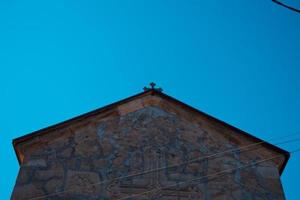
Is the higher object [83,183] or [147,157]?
[147,157]

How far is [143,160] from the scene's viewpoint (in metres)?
6.36

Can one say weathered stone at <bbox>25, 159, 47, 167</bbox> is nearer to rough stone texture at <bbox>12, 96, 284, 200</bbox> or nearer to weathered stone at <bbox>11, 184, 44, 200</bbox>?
rough stone texture at <bbox>12, 96, 284, 200</bbox>

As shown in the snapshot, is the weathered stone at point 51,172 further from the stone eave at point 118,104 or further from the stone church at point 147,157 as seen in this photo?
the stone eave at point 118,104

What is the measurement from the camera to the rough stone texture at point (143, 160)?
19.5ft

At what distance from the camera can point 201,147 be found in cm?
669

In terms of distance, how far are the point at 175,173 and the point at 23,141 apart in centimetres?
222

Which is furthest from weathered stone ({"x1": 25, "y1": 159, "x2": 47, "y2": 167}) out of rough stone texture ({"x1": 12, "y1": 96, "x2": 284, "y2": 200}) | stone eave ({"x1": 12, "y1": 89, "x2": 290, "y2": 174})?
stone eave ({"x1": 12, "y1": 89, "x2": 290, "y2": 174})

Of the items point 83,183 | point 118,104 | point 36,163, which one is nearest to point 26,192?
point 36,163

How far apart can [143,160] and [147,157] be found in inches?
3.2

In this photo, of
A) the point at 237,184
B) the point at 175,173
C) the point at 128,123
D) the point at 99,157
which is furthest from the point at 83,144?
the point at 237,184

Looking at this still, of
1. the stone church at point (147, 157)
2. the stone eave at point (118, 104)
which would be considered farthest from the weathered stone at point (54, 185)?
the stone eave at point (118, 104)

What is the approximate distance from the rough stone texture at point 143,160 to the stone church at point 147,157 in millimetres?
13

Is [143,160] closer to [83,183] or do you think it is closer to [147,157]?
[147,157]

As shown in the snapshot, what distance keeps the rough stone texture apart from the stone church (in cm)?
1
